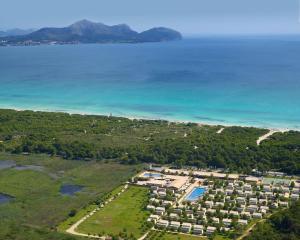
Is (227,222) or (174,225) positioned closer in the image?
(174,225)

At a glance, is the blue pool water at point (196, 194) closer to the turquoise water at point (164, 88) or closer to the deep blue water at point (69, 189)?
the deep blue water at point (69, 189)

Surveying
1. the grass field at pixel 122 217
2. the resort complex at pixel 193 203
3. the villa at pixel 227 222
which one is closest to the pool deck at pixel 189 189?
the resort complex at pixel 193 203

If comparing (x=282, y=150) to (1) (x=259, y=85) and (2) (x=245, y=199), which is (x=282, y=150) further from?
(1) (x=259, y=85)

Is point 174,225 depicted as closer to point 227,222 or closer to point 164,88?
point 227,222

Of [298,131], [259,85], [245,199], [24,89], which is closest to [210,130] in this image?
[298,131]

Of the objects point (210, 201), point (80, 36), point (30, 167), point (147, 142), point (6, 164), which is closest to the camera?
point (210, 201)

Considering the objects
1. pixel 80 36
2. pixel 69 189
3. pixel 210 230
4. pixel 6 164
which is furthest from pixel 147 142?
pixel 80 36

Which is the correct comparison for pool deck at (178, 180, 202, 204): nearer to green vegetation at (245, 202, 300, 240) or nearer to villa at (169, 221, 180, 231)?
villa at (169, 221, 180, 231)
